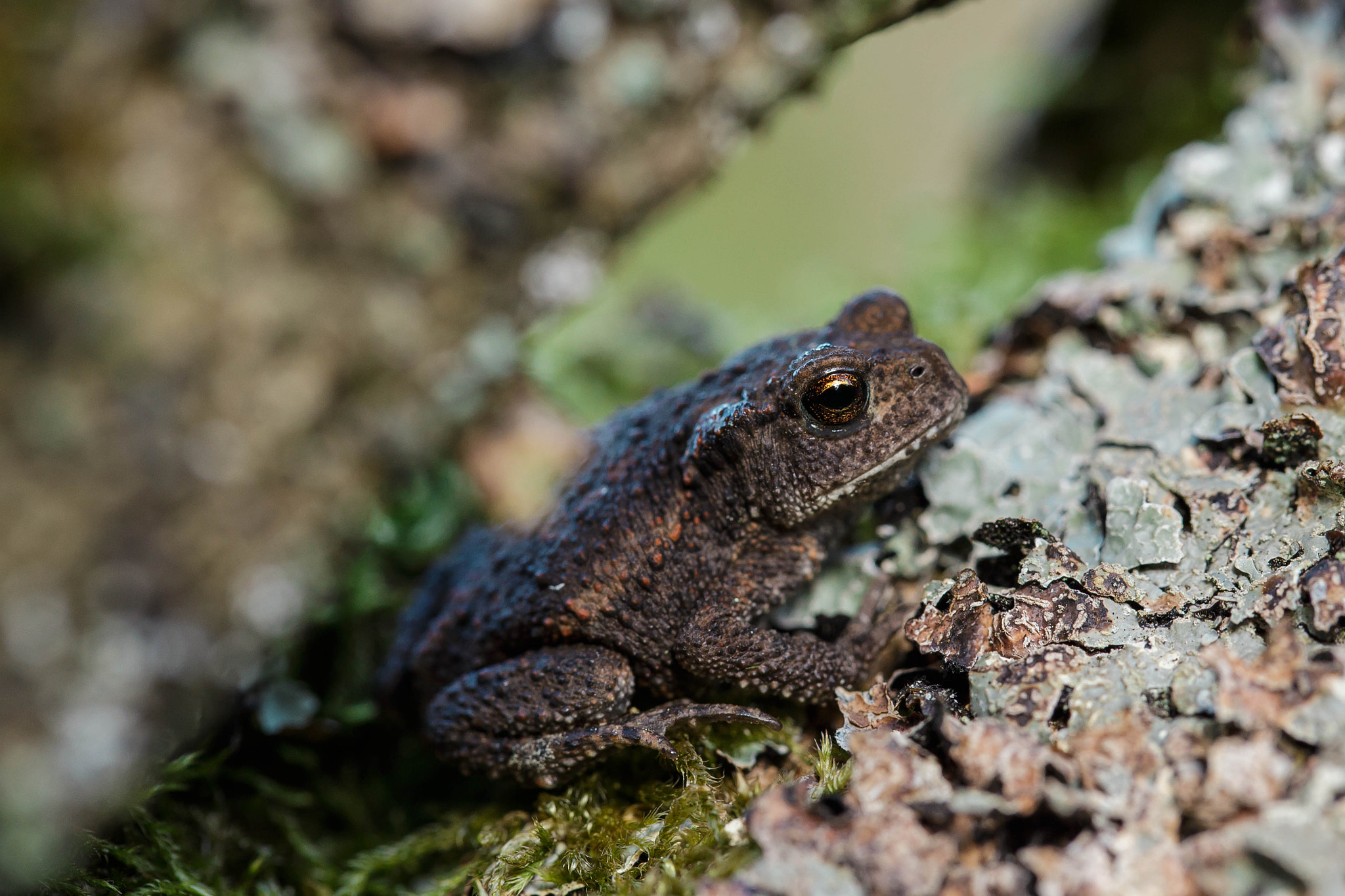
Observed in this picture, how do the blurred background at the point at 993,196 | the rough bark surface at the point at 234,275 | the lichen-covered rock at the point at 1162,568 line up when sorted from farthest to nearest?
the blurred background at the point at 993,196
the lichen-covered rock at the point at 1162,568
the rough bark surface at the point at 234,275

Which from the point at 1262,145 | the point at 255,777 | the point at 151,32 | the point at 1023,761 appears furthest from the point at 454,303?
the point at 1262,145

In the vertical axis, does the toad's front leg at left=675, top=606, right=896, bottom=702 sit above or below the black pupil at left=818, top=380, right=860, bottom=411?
below

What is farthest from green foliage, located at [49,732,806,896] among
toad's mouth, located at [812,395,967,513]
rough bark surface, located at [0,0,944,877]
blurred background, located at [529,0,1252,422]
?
blurred background, located at [529,0,1252,422]

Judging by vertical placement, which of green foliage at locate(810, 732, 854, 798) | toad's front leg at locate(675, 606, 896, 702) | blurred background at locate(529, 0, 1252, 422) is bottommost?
green foliage at locate(810, 732, 854, 798)

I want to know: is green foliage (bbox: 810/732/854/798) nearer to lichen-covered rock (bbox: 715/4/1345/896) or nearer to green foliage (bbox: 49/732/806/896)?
lichen-covered rock (bbox: 715/4/1345/896)

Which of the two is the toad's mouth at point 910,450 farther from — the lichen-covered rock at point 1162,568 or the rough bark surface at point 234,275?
the rough bark surface at point 234,275

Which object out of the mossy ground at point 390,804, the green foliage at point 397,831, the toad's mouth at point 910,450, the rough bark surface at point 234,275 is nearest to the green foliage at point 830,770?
the mossy ground at point 390,804

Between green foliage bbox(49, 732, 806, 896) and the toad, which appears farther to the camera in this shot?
the toad

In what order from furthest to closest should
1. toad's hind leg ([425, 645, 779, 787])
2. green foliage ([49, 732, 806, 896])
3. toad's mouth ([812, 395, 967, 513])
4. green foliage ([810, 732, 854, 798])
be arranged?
toad's mouth ([812, 395, 967, 513])
toad's hind leg ([425, 645, 779, 787])
green foliage ([49, 732, 806, 896])
green foliage ([810, 732, 854, 798])

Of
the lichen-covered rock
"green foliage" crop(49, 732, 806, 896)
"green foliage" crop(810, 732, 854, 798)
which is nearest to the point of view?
the lichen-covered rock
